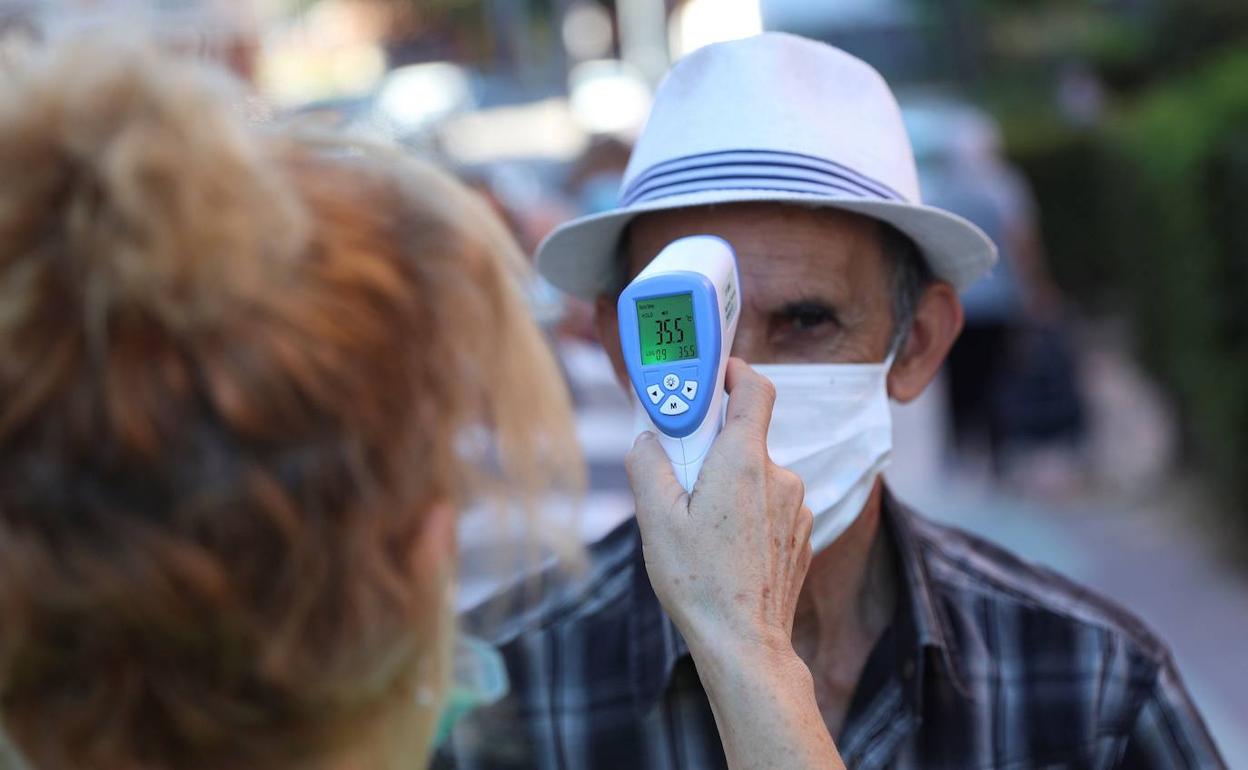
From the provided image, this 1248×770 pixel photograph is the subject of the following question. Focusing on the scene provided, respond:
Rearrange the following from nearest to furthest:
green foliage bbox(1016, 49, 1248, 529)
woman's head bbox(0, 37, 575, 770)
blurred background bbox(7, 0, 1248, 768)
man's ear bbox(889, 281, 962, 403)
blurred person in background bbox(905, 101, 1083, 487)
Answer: woman's head bbox(0, 37, 575, 770) → man's ear bbox(889, 281, 962, 403) → blurred background bbox(7, 0, 1248, 768) → green foliage bbox(1016, 49, 1248, 529) → blurred person in background bbox(905, 101, 1083, 487)

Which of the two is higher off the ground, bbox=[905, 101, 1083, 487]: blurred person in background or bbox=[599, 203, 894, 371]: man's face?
bbox=[599, 203, 894, 371]: man's face

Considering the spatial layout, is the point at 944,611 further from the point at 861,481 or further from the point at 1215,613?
the point at 1215,613

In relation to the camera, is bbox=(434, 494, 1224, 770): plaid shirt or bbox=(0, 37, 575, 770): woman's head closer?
bbox=(0, 37, 575, 770): woman's head

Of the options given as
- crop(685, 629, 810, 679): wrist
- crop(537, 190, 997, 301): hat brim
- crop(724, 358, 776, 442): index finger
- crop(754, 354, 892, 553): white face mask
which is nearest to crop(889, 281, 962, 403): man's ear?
crop(537, 190, 997, 301): hat brim

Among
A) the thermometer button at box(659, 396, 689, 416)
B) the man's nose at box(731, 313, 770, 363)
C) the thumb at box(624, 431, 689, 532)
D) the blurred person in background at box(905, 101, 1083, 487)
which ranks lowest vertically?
the blurred person in background at box(905, 101, 1083, 487)

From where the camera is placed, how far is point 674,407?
150cm

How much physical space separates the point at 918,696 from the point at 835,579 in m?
0.22

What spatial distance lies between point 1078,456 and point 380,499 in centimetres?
703

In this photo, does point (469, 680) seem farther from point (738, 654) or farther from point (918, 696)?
point (918, 696)

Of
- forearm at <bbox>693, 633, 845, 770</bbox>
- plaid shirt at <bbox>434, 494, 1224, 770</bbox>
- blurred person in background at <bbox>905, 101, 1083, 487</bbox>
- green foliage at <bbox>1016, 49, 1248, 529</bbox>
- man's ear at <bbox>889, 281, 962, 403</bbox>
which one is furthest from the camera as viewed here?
blurred person in background at <bbox>905, 101, 1083, 487</bbox>

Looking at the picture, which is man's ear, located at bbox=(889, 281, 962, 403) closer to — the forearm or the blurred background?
the blurred background

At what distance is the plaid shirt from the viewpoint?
6.19ft

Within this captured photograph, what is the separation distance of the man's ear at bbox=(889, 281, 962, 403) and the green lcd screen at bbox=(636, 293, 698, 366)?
0.69 m

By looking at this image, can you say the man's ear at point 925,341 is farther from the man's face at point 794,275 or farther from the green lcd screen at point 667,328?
the green lcd screen at point 667,328
